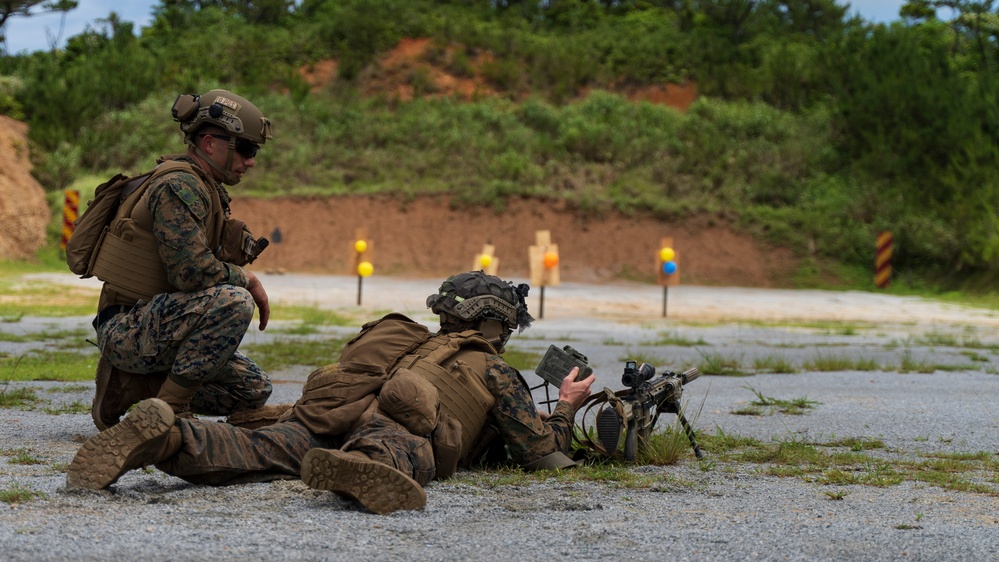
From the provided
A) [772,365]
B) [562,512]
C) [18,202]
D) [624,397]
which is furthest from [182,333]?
[18,202]

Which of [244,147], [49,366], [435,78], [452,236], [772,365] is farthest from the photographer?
[435,78]

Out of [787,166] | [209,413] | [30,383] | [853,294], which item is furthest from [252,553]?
[787,166]

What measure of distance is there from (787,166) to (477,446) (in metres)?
30.5

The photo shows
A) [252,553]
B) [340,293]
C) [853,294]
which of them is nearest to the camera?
[252,553]

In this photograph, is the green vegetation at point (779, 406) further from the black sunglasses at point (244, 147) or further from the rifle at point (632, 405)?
the black sunglasses at point (244, 147)

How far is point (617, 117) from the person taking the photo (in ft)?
119

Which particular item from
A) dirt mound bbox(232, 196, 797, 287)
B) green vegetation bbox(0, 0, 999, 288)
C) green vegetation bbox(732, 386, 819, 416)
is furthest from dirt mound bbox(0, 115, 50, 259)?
green vegetation bbox(732, 386, 819, 416)

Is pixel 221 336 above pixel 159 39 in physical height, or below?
below

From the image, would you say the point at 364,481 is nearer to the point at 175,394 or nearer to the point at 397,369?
the point at 397,369

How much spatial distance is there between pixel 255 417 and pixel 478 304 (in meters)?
1.41

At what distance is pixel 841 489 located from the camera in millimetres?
4926

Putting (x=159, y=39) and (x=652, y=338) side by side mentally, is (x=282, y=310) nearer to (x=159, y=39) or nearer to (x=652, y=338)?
(x=652, y=338)

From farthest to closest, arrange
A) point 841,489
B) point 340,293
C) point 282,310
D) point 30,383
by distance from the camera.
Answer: point 340,293
point 282,310
point 30,383
point 841,489

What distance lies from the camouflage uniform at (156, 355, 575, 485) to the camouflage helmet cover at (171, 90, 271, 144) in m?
1.50
